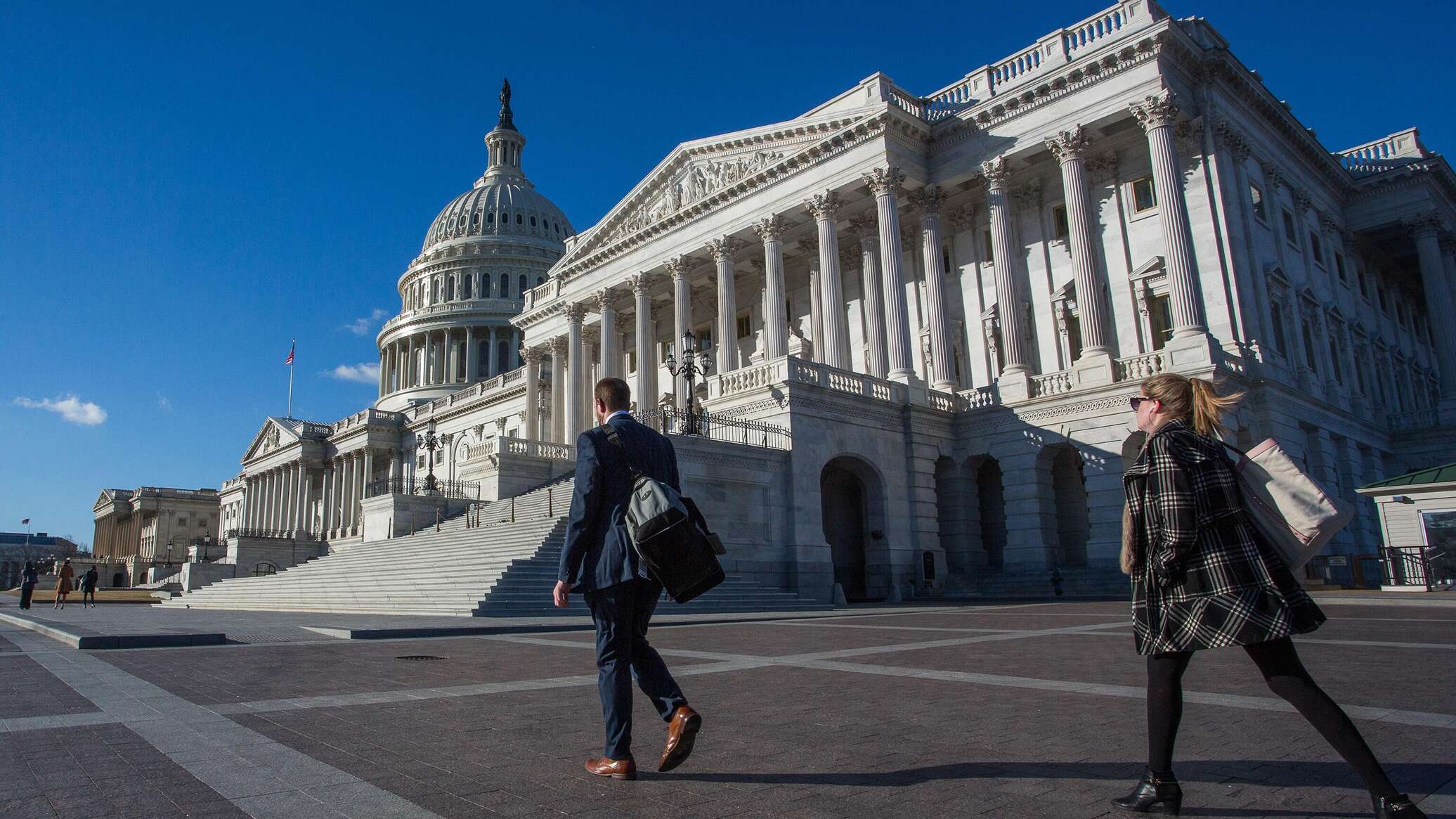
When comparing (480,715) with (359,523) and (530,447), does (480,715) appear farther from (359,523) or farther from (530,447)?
(359,523)

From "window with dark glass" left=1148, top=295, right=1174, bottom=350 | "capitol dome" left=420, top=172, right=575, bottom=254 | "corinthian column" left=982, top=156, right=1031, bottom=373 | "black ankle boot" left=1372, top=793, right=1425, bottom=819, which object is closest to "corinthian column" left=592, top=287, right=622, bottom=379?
"corinthian column" left=982, top=156, right=1031, bottom=373

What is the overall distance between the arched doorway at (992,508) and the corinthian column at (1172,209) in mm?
9024

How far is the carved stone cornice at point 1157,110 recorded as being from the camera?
30969mm

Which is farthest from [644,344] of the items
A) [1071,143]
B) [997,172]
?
[1071,143]

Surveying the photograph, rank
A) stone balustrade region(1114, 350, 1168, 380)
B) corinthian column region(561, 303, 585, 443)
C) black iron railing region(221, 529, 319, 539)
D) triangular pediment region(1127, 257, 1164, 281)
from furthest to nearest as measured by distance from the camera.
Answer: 1. black iron railing region(221, 529, 319, 539)
2. corinthian column region(561, 303, 585, 443)
3. triangular pediment region(1127, 257, 1164, 281)
4. stone balustrade region(1114, 350, 1168, 380)

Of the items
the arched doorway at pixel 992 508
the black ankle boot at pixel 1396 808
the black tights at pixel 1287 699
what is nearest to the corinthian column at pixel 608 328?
the arched doorway at pixel 992 508

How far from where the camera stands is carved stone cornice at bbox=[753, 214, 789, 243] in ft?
129

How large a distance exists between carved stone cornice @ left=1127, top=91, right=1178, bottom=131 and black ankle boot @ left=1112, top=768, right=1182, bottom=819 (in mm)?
31806

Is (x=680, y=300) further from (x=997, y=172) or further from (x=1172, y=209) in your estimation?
(x=1172, y=209)

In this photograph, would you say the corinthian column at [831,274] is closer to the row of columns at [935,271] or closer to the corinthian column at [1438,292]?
the row of columns at [935,271]

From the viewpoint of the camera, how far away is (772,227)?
3950cm

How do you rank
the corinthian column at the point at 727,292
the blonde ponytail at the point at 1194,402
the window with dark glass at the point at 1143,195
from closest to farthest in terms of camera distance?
1. the blonde ponytail at the point at 1194,402
2. the window with dark glass at the point at 1143,195
3. the corinthian column at the point at 727,292

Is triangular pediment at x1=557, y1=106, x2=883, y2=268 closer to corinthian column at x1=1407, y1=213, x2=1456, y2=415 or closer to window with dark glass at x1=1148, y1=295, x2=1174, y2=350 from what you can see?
window with dark glass at x1=1148, y1=295, x2=1174, y2=350

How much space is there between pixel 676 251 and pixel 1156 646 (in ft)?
135
